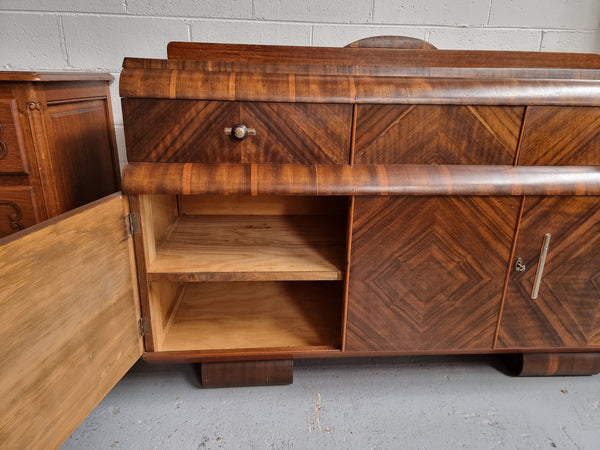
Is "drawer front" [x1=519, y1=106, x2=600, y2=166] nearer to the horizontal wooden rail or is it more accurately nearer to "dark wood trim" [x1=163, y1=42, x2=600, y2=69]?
the horizontal wooden rail

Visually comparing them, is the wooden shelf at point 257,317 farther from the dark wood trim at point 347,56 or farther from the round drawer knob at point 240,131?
the dark wood trim at point 347,56

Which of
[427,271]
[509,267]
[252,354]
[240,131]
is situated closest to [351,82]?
[240,131]

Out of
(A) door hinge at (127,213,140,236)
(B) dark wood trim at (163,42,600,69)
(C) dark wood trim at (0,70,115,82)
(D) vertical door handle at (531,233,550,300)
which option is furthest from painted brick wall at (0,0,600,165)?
(D) vertical door handle at (531,233,550,300)

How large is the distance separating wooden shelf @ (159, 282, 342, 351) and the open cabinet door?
0.21 m

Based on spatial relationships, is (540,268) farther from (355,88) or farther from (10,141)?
(10,141)

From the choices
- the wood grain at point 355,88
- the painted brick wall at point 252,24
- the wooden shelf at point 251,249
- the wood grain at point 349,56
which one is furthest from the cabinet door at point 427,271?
the painted brick wall at point 252,24

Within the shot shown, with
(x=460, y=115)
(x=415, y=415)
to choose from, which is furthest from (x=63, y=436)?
(x=460, y=115)

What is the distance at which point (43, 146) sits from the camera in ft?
3.02

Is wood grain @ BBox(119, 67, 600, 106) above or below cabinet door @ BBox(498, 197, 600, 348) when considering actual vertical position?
above

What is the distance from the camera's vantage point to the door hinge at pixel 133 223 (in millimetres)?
857

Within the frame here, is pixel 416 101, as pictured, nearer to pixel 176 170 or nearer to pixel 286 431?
pixel 176 170

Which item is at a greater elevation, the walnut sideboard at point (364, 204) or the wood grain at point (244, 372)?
the walnut sideboard at point (364, 204)

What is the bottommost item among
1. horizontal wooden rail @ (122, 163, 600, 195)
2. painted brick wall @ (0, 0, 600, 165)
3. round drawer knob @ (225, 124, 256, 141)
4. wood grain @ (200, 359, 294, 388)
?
wood grain @ (200, 359, 294, 388)

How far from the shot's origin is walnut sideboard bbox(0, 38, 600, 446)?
31.7 inches
